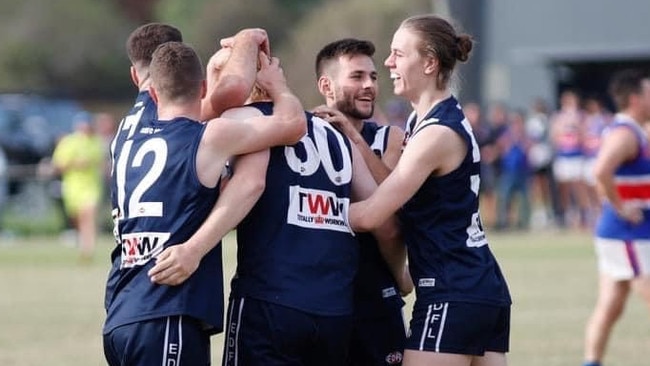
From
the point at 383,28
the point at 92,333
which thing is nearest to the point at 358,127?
the point at 92,333

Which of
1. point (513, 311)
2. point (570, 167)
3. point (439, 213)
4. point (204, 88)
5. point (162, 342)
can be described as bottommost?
point (513, 311)

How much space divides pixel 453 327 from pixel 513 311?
7.73 m

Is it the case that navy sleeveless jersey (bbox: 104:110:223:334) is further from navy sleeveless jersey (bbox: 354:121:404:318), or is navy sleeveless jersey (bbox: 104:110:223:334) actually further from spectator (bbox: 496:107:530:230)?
spectator (bbox: 496:107:530:230)

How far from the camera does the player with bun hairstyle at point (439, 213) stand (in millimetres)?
6137

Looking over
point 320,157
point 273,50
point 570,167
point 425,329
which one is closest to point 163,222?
point 320,157

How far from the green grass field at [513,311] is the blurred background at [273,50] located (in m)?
2.64

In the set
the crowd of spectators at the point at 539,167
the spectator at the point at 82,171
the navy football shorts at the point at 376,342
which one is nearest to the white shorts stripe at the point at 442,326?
the navy football shorts at the point at 376,342

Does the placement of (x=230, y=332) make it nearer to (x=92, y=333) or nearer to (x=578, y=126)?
(x=92, y=333)

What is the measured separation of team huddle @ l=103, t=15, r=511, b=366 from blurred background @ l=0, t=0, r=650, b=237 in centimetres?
1068

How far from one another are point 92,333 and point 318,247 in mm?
6798

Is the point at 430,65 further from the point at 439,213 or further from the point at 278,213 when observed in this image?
the point at 278,213

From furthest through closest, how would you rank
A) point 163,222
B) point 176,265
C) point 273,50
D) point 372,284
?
point 273,50 → point 372,284 → point 163,222 → point 176,265

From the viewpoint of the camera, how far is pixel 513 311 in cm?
1378

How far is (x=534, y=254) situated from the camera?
20.3 meters
